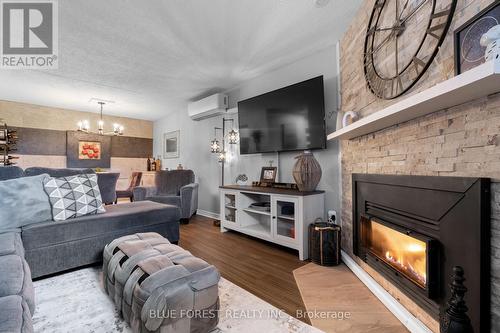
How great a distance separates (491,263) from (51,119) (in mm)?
7177

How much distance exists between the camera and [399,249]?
157 cm

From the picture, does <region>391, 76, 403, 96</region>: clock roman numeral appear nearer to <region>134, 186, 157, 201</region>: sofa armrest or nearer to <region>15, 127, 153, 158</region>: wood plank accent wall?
<region>134, 186, 157, 201</region>: sofa armrest

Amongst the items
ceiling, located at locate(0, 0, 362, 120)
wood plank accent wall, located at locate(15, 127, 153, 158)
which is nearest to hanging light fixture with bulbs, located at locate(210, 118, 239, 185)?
ceiling, located at locate(0, 0, 362, 120)

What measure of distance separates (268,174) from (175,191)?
190 cm

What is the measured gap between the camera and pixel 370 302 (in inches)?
64.0

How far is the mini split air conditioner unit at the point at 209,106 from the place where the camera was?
403 centimetres

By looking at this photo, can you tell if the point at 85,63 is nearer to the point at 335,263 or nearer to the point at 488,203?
the point at 335,263

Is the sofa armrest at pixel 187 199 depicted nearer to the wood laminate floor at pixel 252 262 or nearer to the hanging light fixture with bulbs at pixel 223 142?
the wood laminate floor at pixel 252 262

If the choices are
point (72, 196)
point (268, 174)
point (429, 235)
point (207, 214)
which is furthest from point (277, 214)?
point (207, 214)

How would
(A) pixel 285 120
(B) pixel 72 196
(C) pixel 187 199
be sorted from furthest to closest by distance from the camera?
1. (C) pixel 187 199
2. (A) pixel 285 120
3. (B) pixel 72 196

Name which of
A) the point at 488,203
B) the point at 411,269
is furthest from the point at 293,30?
the point at 411,269

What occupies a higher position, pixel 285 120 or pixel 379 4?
pixel 379 4

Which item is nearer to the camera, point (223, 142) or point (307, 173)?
point (307, 173)

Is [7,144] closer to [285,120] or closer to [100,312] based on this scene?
[100,312]
